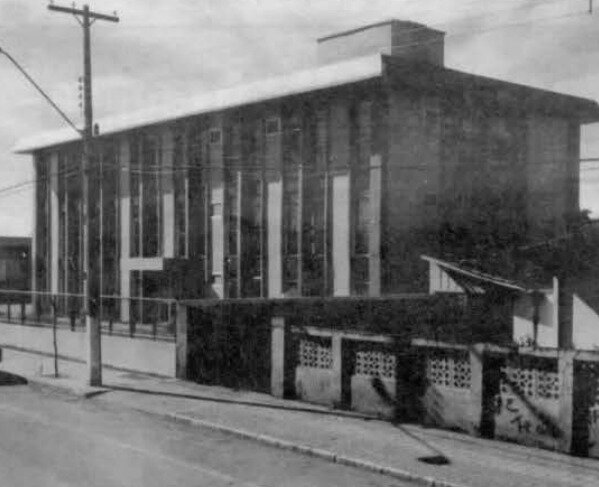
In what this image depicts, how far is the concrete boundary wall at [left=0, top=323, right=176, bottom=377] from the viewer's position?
2266 cm

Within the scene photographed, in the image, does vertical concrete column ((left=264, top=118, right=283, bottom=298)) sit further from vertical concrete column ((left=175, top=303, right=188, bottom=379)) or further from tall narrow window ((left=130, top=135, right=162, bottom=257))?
vertical concrete column ((left=175, top=303, right=188, bottom=379))

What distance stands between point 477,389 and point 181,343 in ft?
30.1

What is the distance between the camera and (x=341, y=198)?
31453 millimetres

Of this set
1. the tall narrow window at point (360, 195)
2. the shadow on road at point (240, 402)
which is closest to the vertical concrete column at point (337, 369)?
the shadow on road at point (240, 402)

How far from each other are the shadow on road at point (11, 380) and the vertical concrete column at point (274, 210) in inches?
508

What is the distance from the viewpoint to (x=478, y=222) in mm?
33438

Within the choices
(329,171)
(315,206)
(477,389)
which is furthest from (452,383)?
(315,206)

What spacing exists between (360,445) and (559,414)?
318cm

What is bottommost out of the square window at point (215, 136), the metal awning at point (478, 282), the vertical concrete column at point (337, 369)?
the vertical concrete column at point (337, 369)

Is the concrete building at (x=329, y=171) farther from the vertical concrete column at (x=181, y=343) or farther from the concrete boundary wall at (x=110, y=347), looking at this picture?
the vertical concrete column at (x=181, y=343)

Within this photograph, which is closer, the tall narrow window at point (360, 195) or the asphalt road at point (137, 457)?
the asphalt road at point (137, 457)

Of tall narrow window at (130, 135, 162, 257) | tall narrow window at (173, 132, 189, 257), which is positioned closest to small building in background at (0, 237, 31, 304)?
tall narrow window at (130, 135, 162, 257)

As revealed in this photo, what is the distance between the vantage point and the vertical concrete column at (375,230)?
30.0 metres

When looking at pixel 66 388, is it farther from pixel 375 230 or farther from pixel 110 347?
pixel 375 230
